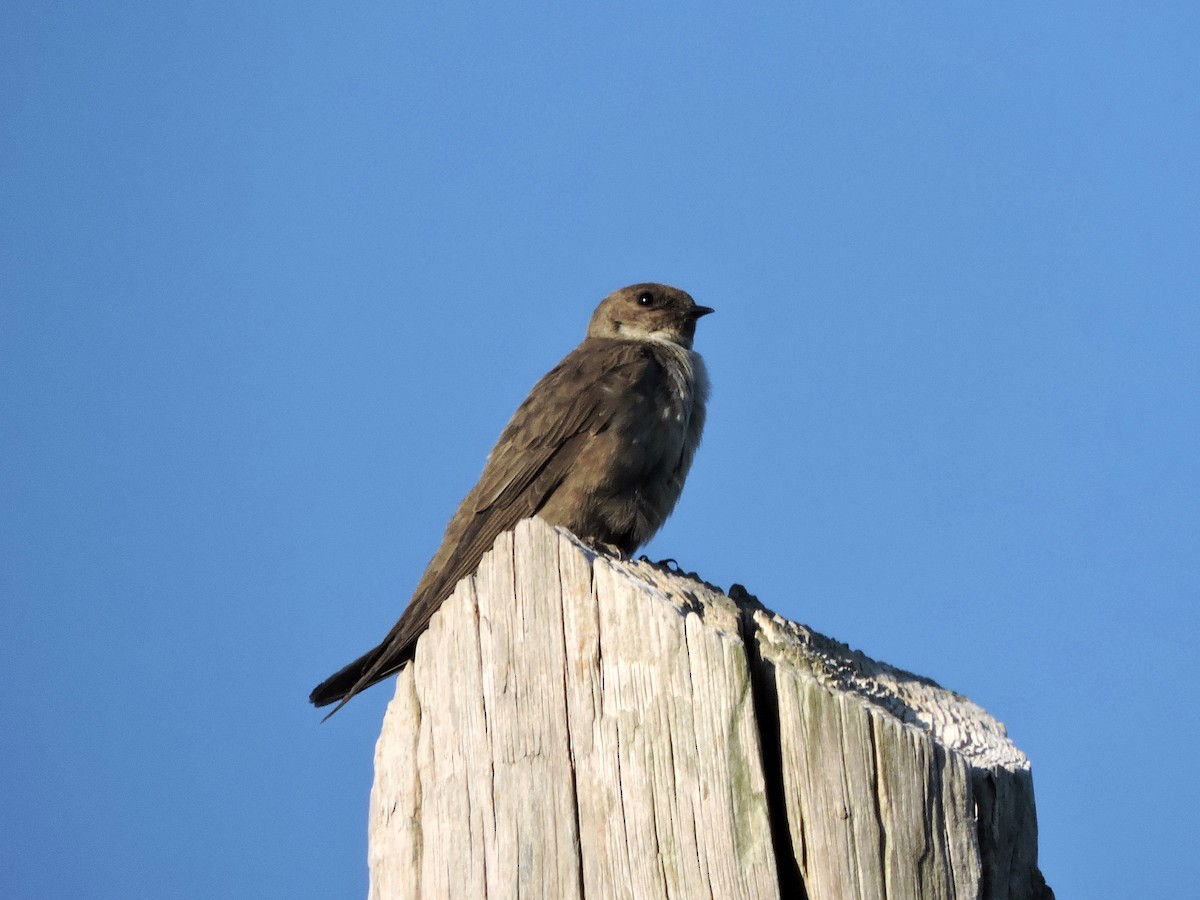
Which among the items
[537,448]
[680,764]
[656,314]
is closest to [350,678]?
[537,448]

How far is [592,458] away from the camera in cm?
659

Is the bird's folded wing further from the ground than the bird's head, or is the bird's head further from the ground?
the bird's head

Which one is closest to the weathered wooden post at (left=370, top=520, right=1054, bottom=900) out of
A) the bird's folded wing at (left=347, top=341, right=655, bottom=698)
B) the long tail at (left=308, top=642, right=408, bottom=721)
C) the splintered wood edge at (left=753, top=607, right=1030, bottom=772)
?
the splintered wood edge at (left=753, top=607, right=1030, bottom=772)

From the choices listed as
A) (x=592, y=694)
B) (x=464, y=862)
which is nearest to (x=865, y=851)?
(x=592, y=694)

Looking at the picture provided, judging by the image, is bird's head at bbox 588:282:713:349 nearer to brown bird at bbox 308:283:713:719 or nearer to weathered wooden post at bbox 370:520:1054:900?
brown bird at bbox 308:283:713:719

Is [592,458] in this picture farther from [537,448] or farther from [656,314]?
[656,314]

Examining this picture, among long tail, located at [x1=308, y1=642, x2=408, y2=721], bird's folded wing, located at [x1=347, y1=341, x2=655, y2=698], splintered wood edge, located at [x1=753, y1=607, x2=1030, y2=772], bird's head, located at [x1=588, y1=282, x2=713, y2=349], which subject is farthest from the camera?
bird's head, located at [x1=588, y1=282, x2=713, y2=349]

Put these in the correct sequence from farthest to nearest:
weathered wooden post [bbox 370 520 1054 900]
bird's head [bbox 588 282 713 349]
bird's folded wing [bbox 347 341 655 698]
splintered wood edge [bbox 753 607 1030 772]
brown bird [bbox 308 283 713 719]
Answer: bird's head [bbox 588 282 713 349] < brown bird [bbox 308 283 713 719] < bird's folded wing [bbox 347 341 655 698] < splintered wood edge [bbox 753 607 1030 772] < weathered wooden post [bbox 370 520 1054 900]

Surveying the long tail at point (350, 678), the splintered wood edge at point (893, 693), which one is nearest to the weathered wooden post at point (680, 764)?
the splintered wood edge at point (893, 693)

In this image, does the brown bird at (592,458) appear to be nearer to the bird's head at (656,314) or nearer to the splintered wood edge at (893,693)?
the bird's head at (656,314)

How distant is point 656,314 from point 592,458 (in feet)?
7.86

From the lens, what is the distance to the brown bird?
258 inches

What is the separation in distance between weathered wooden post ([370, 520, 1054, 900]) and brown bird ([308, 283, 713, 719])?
2.62 m

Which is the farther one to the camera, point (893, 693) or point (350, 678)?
point (350, 678)
